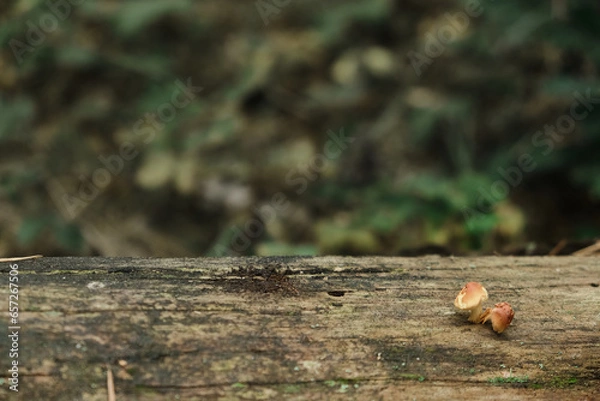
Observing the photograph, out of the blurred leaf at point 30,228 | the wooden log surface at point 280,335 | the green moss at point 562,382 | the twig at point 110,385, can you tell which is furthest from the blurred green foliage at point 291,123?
the twig at point 110,385

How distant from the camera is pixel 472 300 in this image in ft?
5.21

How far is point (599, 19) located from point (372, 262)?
10.1 feet

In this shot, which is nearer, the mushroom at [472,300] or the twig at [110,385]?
the twig at [110,385]

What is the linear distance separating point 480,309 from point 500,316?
0.06 metres

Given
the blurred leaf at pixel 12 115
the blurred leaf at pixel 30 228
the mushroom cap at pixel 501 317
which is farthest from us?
the blurred leaf at pixel 12 115

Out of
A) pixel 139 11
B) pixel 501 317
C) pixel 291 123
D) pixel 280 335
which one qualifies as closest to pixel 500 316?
pixel 501 317

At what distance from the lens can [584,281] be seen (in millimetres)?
1896

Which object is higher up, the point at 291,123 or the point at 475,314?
the point at 291,123

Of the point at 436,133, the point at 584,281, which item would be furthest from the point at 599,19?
the point at 584,281

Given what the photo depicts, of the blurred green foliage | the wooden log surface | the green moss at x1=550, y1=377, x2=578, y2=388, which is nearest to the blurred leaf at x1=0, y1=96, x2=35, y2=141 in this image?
the blurred green foliage

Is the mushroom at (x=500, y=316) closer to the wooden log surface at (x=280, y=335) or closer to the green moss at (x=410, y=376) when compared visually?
the wooden log surface at (x=280, y=335)

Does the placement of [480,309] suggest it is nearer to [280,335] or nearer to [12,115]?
[280,335]

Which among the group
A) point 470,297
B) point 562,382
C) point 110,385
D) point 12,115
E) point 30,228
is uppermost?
point 12,115

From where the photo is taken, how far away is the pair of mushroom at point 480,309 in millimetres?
1569
